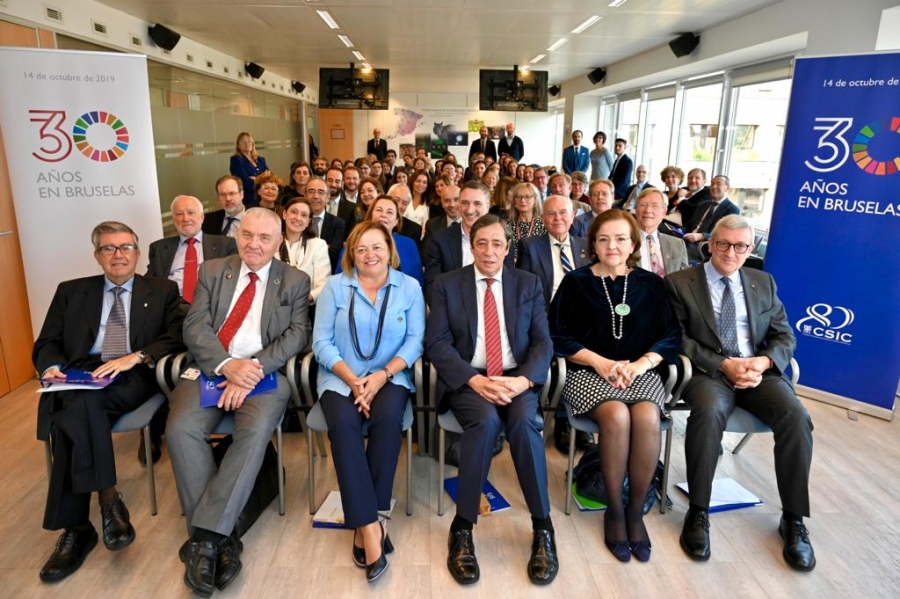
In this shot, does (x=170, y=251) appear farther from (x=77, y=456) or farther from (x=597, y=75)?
(x=597, y=75)

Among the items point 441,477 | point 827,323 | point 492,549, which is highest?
point 827,323

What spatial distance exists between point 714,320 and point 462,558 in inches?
69.5

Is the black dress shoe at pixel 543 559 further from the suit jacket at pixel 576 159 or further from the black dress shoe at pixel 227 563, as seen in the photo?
the suit jacket at pixel 576 159

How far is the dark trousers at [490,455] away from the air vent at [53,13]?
5490 mm

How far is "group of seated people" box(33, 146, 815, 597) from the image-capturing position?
244cm

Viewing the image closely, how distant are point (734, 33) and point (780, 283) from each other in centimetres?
410

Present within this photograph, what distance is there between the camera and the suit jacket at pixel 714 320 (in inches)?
114

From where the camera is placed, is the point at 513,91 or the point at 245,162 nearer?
the point at 245,162

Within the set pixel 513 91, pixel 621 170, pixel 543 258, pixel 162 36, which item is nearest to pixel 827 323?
pixel 543 258

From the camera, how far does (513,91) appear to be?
10.7 meters

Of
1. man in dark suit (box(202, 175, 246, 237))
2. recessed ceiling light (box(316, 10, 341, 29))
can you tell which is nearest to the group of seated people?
man in dark suit (box(202, 175, 246, 237))

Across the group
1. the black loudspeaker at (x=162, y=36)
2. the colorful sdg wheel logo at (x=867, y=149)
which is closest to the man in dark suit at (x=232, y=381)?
the colorful sdg wheel logo at (x=867, y=149)

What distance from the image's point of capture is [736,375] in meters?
2.76

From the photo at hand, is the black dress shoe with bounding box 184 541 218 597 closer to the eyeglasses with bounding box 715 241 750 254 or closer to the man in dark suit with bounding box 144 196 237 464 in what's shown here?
the man in dark suit with bounding box 144 196 237 464
